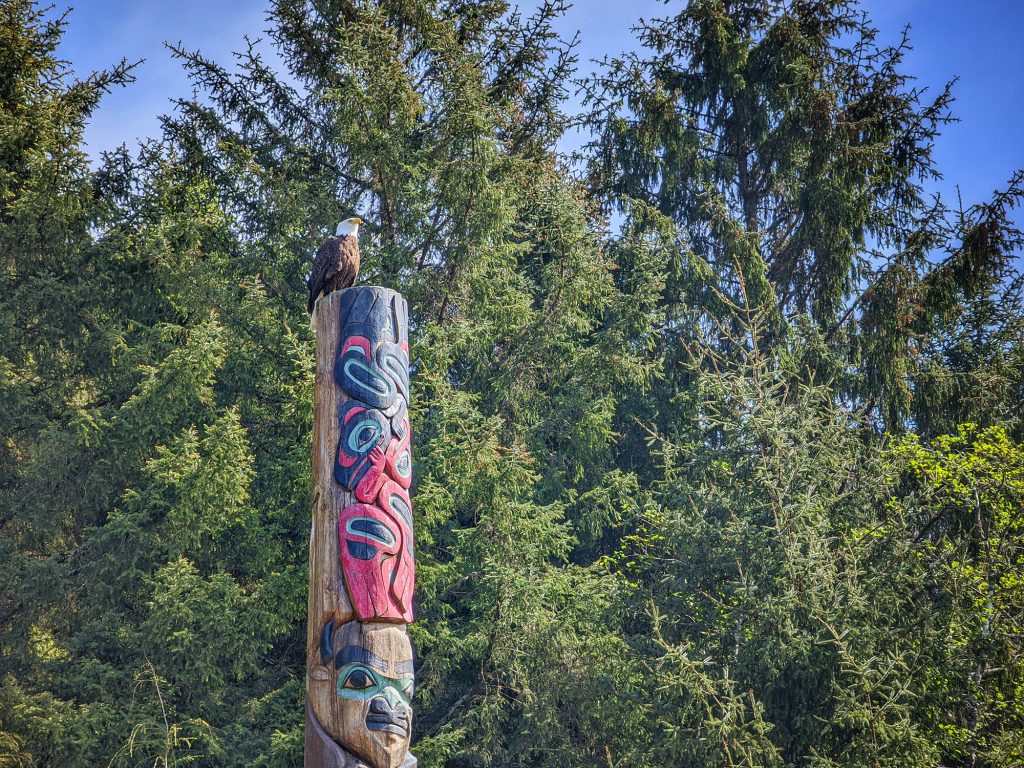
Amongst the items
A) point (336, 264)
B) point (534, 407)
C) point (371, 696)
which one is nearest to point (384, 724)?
point (371, 696)

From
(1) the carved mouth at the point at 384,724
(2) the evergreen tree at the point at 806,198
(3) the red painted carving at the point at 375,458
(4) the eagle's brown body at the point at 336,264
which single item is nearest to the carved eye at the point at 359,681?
(1) the carved mouth at the point at 384,724

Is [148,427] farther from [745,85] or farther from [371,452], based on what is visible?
[745,85]

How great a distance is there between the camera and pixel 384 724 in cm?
657

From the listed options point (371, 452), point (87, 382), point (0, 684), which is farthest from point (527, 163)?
point (0, 684)

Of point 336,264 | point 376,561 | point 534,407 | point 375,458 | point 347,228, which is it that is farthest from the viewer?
point 534,407

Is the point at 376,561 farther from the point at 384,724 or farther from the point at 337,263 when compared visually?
the point at 337,263

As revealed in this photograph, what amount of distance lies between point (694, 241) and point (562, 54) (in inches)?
163

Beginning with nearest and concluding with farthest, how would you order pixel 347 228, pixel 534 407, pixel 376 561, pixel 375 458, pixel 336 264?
pixel 376 561, pixel 375 458, pixel 336 264, pixel 347 228, pixel 534 407

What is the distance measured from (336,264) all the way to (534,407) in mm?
6685

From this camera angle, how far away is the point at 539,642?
37.8 feet

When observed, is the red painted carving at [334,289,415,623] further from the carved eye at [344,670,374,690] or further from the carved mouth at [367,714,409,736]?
the carved mouth at [367,714,409,736]

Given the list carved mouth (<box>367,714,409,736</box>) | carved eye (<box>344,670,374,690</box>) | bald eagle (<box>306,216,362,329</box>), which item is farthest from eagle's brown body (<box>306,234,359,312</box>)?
carved mouth (<box>367,714,409,736</box>)

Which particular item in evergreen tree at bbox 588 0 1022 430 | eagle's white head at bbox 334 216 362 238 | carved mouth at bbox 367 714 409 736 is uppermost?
evergreen tree at bbox 588 0 1022 430

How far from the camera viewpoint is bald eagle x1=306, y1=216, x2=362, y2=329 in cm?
811
